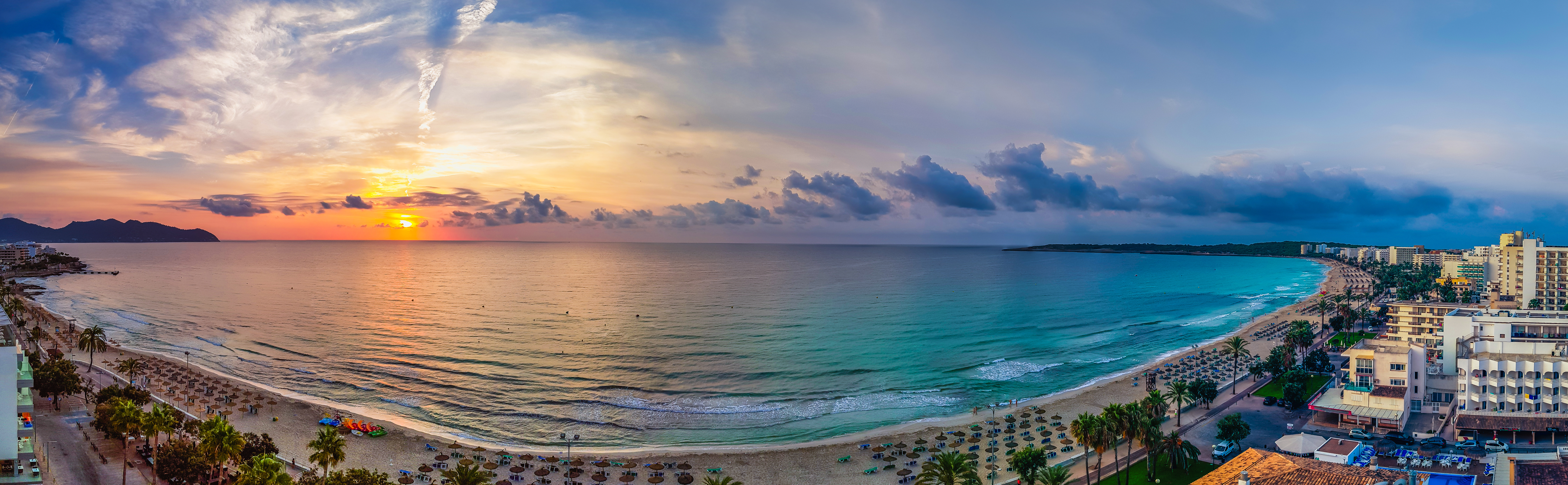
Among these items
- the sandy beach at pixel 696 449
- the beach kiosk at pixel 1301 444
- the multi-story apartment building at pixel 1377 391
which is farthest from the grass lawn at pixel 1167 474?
the multi-story apartment building at pixel 1377 391

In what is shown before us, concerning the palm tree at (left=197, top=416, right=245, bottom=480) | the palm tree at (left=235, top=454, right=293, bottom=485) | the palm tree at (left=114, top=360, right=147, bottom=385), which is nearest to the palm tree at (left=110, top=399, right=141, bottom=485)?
the palm tree at (left=197, top=416, right=245, bottom=480)

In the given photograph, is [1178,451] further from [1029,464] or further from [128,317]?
[128,317]

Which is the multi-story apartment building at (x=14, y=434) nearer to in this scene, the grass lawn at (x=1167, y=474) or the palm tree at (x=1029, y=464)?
the palm tree at (x=1029, y=464)

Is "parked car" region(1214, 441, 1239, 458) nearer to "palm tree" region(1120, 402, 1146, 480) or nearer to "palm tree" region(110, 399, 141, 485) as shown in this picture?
"palm tree" region(1120, 402, 1146, 480)

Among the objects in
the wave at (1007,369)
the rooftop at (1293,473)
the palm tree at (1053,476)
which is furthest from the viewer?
the wave at (1007,369)

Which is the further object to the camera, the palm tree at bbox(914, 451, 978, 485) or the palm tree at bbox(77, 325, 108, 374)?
the palm tree at bbox(77, 325, 108, 374)

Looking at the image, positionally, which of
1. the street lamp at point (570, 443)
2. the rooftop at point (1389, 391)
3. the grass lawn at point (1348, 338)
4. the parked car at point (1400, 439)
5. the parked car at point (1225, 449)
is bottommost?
the street lamp at point (570, 443)
